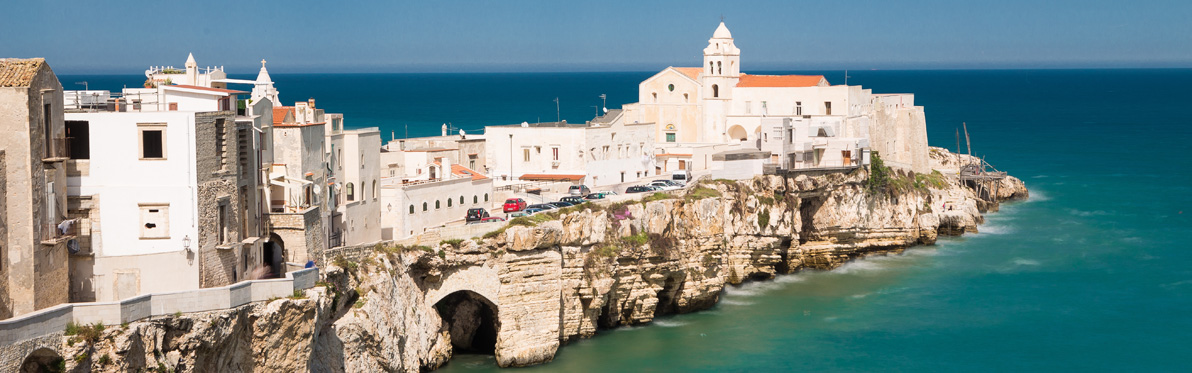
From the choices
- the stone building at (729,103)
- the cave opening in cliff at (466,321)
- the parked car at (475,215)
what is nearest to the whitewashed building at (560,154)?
the stone building at (729,103)

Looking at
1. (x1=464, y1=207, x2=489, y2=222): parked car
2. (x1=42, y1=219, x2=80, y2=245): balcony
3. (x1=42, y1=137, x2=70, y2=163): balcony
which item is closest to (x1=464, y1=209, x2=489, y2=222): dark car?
(x1=464, y1=207, x2=489, y2=222): parked car

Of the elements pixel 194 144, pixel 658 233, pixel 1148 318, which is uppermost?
pixel 194 144

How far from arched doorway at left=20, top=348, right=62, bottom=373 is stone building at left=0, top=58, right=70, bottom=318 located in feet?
5.40

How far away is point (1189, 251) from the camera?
7794cm

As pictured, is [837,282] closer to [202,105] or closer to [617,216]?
[617,216]

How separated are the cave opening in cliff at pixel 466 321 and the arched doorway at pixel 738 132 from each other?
3170cm

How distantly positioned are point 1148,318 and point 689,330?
19832mm

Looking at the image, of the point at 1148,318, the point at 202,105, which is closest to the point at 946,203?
the point at 1148,318

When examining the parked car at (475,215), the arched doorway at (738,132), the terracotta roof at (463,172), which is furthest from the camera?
the arched doorway at (738,132)

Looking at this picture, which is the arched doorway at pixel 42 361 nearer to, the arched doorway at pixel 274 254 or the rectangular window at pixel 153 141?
the rectangular window at pixel 153 141

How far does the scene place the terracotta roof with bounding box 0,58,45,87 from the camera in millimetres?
34750

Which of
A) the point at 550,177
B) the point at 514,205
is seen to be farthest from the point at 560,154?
the point at 514,205

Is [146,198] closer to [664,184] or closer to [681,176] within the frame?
[664,184]

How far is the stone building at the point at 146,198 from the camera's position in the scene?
1518 inches
